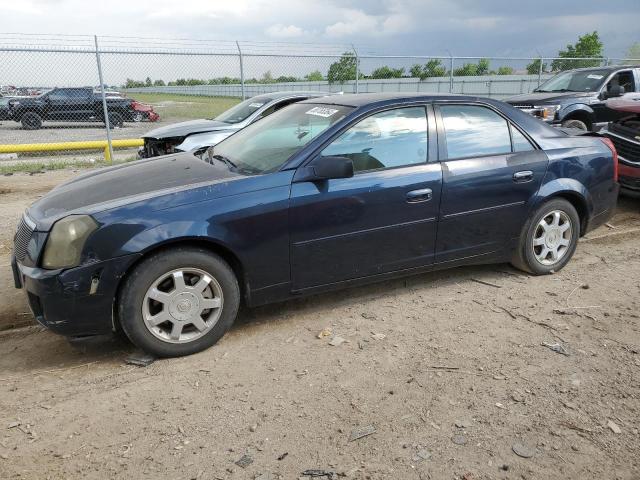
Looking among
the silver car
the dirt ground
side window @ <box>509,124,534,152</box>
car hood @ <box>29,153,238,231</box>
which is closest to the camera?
the dirt ground

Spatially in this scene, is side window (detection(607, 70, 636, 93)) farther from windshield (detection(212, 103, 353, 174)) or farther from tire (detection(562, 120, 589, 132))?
windshield (detection(212, 103, 353, 174))

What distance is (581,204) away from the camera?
4762 millimetres

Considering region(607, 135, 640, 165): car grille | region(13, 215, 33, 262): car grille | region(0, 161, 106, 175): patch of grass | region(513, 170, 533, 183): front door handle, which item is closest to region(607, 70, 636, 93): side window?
region(607, 135, 640, 165): car grille

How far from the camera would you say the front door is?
11.9 feet

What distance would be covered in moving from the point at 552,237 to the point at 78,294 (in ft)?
12.4

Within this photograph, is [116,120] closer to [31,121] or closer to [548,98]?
[31,121]

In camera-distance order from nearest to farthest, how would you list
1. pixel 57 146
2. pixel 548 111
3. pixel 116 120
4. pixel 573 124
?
pixel 548 111
pixel 573 124
pixel 57 146
pixel 116 120

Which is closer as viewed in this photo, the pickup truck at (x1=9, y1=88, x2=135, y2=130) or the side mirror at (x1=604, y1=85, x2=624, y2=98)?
the side mirror at (x1=604, y1=85, x2=624, y2=98)

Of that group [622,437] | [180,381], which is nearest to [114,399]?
[180,381]

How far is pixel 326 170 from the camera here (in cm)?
355

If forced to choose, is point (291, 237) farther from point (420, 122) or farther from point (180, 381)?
point (420, 122)

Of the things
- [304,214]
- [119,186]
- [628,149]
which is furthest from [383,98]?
[628,149]

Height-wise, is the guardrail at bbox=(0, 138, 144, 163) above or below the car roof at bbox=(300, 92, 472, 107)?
below

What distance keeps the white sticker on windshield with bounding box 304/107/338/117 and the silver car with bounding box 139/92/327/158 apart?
3863 millimetres
